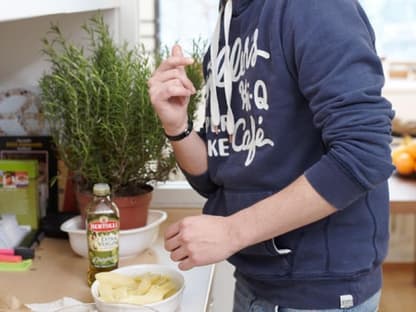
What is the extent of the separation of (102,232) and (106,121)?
0.24 metres

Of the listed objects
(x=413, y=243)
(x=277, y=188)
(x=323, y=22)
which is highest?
(x=323, y=22)

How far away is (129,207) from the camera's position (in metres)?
1.36

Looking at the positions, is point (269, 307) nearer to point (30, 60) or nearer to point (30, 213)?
point (30, 213)

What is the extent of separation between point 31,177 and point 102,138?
10.3 inches

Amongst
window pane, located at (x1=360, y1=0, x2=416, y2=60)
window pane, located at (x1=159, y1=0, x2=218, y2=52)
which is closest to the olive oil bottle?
window pane, located at (x1=159, y1=0, x2=218, y2=52)

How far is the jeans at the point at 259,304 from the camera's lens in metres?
0.98

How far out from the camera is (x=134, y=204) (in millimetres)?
1366

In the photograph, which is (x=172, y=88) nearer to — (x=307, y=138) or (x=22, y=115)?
(x=307, y=138)

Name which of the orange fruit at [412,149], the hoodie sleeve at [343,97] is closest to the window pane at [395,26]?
the orange fruit at [412,149]

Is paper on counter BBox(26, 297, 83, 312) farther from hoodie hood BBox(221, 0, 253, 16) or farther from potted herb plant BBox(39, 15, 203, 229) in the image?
hoodie hood BBox(221, 0, 253, 16)

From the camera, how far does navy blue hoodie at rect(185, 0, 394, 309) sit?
0.82 metres

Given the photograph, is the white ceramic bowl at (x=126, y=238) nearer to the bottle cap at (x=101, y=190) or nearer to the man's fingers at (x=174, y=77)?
the bottle cap at (x=101, y=190)

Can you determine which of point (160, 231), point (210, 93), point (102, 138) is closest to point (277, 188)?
point (210, 93)

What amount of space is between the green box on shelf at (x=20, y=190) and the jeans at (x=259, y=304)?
598 mm
